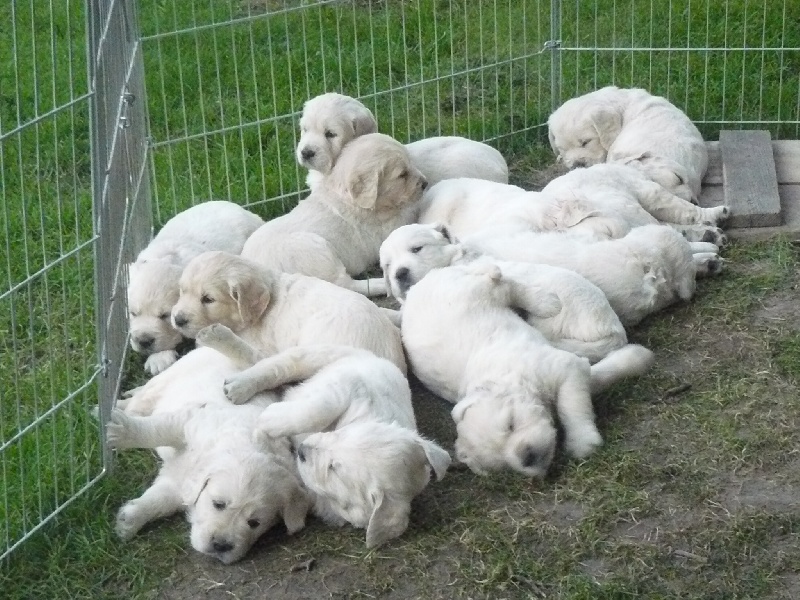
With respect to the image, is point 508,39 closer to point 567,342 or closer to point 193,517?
point 567,342

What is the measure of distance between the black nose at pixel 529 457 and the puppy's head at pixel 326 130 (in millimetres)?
2550

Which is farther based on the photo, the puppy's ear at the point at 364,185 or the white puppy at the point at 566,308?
the puppy's ear at the point at 364,185

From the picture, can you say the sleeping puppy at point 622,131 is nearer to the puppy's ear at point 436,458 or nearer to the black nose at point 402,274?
the black nose at point 402,274

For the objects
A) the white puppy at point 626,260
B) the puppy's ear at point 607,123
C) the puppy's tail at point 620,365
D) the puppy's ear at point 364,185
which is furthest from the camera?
the puppy's ear at point 607,123

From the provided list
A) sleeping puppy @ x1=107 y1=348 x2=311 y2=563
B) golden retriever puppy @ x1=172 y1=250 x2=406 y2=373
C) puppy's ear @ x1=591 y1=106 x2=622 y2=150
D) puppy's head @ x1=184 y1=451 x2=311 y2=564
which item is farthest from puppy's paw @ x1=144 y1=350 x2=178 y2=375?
puppy's ear @ x1=591 y1=106 x2=622 y2=150

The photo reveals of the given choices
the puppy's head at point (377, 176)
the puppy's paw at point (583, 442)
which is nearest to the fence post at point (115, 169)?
the puppy's head at point (377, 176)

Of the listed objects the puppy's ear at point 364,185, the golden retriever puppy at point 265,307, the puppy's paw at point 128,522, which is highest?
the puppy's ear at point 364,185

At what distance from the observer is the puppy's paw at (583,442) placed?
4.41m

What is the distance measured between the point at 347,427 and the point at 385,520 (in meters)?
0.35

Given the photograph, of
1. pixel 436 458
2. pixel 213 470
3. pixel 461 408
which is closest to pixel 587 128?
pixel 461 408

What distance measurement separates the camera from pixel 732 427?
4559mm

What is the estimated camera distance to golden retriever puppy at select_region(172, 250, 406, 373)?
16.2 feet

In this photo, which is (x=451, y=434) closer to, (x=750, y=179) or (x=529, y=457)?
(x=529, y=457)

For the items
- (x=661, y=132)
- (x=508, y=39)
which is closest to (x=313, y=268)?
(x=661, y=132)
